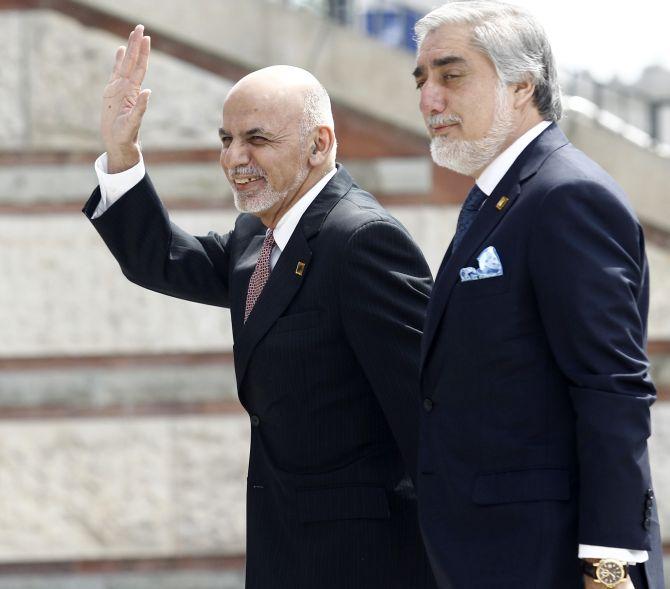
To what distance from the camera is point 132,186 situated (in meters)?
3.21

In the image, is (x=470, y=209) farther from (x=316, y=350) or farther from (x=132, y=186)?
(x=132, y=186)

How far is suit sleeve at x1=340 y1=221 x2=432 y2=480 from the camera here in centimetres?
288

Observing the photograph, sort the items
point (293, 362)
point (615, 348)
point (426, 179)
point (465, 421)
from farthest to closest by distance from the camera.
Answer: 1. point (426, 179)
2. point (293, 362)
3. point (465, 421)
4. point (615, 348)

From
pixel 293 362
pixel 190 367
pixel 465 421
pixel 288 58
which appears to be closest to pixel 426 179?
pixel 288 58

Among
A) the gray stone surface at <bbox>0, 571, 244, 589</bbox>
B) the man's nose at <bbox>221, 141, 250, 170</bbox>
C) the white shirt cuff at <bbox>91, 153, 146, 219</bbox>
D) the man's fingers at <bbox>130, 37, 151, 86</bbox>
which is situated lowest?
the gray stone surface at <bbox>0, 571, 244, 589</bbox>

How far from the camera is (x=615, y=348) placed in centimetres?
227

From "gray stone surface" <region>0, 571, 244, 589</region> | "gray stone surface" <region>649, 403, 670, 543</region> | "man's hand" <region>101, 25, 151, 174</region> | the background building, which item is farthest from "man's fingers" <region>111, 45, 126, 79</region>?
"gray stone surface" <region>649, 403, 670, 543</region>

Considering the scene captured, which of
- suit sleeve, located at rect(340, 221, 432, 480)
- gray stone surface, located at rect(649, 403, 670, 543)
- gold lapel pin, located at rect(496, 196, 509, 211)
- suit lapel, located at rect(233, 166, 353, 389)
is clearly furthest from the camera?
gray stone surface, located at rect(649, 403, 670, 543)

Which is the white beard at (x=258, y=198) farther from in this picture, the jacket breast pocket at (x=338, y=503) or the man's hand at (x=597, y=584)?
the man's hand at (x=597, y=584)

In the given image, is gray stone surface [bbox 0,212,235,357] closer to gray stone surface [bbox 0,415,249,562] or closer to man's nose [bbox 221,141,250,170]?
gray stone surface [bbox 0,415,249,562]

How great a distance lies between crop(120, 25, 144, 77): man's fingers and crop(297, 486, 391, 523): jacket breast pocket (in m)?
1.06

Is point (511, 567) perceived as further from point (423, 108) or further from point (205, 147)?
point (205, 147)

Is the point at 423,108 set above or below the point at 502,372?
above

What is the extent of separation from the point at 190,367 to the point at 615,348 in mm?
3378
